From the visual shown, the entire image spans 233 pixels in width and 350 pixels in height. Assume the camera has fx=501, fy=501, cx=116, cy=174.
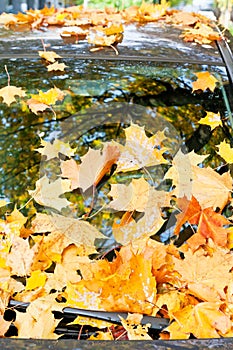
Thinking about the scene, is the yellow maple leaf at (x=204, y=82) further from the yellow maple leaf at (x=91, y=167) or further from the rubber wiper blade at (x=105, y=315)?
the rubber wiper blade at (x=105, y=315)

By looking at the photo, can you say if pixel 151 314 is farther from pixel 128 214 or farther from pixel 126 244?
pixel 128 214

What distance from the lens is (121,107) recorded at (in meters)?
1.96

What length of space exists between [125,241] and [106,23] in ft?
4.65

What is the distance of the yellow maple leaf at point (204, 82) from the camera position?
2.00 meters

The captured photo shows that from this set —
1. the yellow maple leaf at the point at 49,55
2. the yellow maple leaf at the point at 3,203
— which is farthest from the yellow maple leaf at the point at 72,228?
the yellow maple leaf at the point at 49,55

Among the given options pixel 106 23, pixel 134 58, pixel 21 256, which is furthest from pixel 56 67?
pixel 21 256

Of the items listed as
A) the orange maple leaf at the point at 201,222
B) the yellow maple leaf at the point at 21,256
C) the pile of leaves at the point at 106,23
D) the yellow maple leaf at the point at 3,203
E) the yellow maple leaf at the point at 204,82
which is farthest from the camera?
the pile of leaves at the point at 106,23

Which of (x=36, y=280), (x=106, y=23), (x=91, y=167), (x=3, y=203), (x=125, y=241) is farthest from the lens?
(x=106, y=23)

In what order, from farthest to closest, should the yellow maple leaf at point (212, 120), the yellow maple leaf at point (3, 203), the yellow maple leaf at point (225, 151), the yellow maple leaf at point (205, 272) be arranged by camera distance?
the yellow maple leaf at point (212, 120) → the yellow maple leaf at point (225, 151) → the yellow maple leaf at point (3, 203) → the yellow maple leaf at point (205, 272)

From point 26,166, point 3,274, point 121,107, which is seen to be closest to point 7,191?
point 26,166

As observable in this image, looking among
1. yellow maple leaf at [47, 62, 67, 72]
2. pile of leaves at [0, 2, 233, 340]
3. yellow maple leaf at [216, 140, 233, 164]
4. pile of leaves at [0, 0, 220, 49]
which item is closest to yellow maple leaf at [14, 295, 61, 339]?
pile of leaves at [0, 2, 233, 340]

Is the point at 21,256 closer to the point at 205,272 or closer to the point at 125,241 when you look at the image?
the point at 125,241

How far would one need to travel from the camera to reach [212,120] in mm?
1902

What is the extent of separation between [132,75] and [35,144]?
510mm
